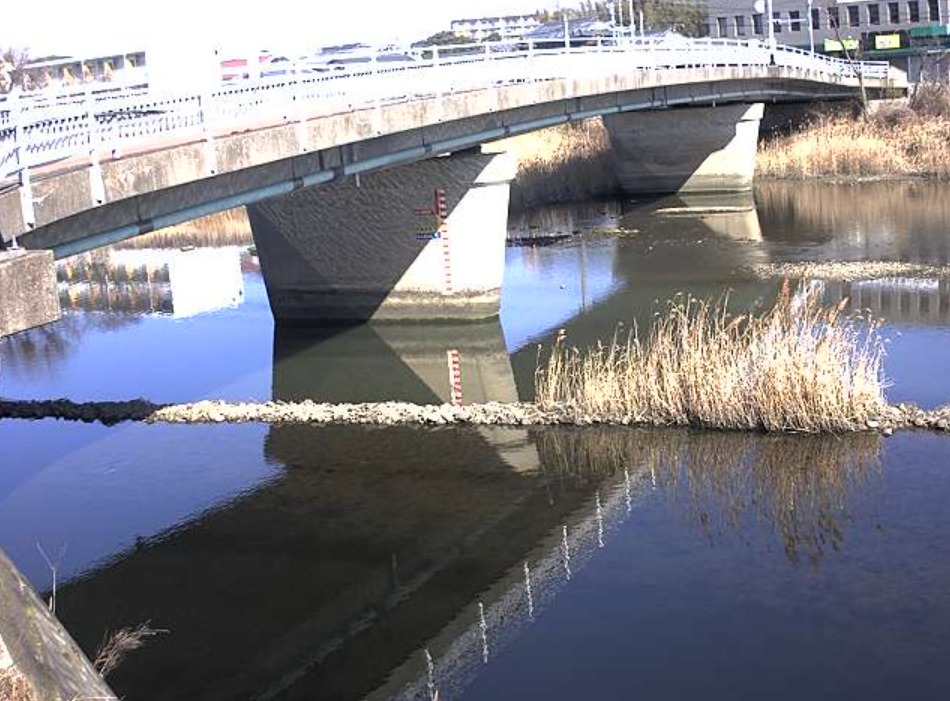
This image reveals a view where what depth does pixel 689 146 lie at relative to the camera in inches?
1998

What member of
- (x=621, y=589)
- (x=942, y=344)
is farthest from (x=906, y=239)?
(x=621, y=589)

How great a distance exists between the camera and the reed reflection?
593 inches

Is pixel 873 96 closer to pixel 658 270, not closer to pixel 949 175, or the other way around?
pixel 949 175

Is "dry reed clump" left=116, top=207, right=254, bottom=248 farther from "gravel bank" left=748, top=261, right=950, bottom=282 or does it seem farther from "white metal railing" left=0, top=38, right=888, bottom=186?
"gravel bank" left=748, top=261, right=950, bottom=282

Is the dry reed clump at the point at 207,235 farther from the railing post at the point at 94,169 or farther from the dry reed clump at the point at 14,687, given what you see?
the dry reed clump at the point at 14,687

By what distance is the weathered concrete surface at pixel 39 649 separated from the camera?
792cm

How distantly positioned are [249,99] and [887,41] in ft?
220

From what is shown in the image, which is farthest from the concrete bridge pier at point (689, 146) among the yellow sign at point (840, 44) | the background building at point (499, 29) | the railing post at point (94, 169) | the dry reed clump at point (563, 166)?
the railing post at point (94, 169)

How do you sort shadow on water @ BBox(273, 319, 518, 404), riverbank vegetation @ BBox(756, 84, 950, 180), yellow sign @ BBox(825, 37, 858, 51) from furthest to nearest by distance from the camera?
yellow sign @ BBox(825, 37, 858, 51) → riverbank vegetation @ BBox(756, 84, 950, 180) → shadow on water @ BBox(273, 319, 518, 404)

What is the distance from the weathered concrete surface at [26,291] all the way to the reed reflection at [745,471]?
738cm

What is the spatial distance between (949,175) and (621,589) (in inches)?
1535

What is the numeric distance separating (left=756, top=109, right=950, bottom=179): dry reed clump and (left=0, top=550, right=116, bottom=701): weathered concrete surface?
4479 centimetres

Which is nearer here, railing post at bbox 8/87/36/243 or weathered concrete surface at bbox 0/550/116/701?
weathered concrete surface at bbox 0/550/116/701

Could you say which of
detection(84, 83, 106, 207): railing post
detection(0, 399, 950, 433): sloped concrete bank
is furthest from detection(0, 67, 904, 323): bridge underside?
detection(0, 399, 950, 433): sloped concrete bank
